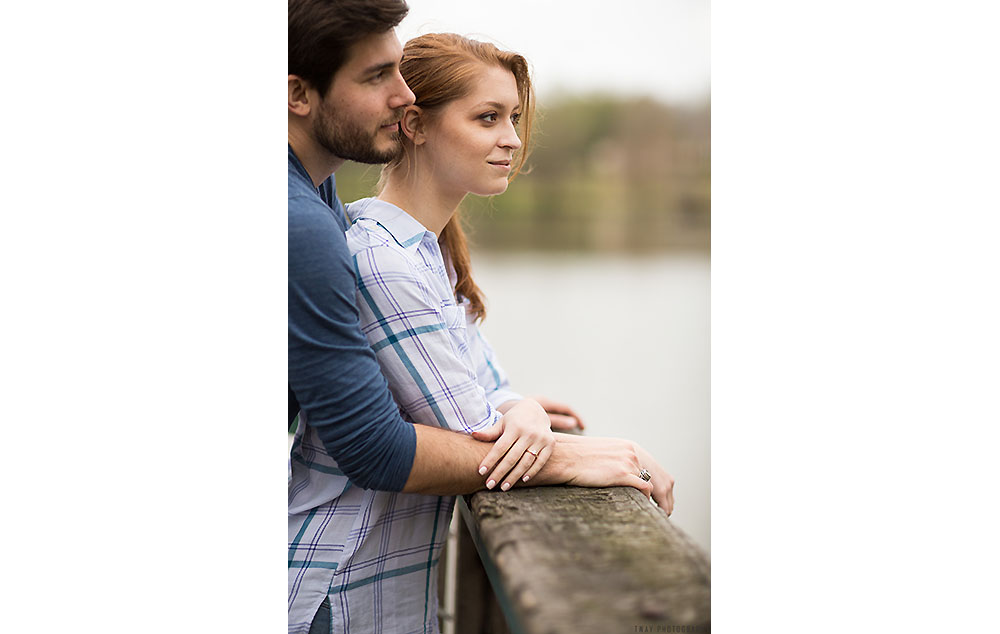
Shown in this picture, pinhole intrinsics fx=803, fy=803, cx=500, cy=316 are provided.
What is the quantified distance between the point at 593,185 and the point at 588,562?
36.0 inches

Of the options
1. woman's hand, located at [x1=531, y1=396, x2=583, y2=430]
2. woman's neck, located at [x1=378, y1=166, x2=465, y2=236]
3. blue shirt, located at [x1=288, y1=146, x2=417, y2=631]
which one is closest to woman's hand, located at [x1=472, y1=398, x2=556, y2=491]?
blue shirt, located at [x1=288, y1=146, x2=417, y2=631]

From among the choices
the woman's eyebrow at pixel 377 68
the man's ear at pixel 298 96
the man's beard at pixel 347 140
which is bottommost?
the man's beard at pixel 347 140

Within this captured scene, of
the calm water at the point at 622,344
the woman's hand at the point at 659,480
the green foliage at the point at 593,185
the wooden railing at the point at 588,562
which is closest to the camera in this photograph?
the wooden railing at the point at 588,562

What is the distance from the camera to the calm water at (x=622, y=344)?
0.98 metres

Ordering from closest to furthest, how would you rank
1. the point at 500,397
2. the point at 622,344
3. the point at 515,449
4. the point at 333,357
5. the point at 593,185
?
the point at 333,357 < the point at 515,449 < the point at 500,397 < the point at 593,185 < the point at 622,344

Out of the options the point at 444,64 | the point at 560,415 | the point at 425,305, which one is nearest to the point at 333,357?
the point at 425,305

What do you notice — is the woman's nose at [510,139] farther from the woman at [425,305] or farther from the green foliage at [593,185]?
the green foliage at [593,185]

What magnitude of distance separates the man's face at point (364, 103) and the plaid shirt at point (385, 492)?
0.40 feet

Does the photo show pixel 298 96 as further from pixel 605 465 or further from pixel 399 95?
pixel 605 465

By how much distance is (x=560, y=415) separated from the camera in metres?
1.53

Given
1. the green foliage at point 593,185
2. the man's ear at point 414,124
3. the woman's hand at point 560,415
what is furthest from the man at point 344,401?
the woman's hand at point 560,415

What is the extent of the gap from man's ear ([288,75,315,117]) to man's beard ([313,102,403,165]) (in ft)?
0.07
